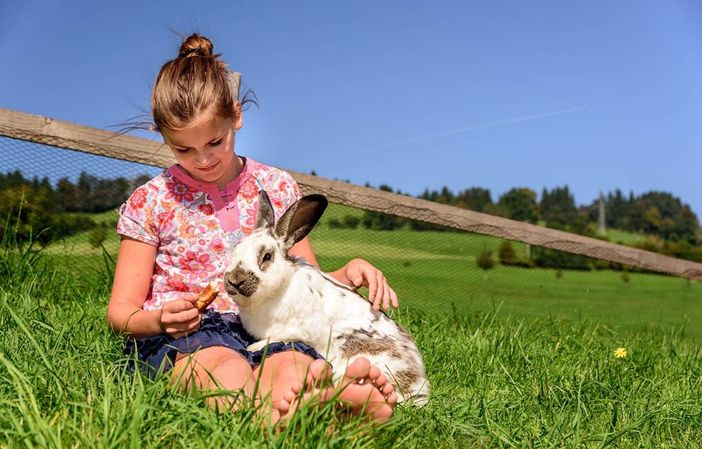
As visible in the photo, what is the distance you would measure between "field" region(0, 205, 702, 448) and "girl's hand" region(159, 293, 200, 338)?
0.23 meters

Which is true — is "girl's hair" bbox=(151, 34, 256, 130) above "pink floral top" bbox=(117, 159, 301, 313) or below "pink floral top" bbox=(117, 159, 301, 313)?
above

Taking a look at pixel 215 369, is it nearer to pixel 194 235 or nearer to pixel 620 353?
pixel 194 235

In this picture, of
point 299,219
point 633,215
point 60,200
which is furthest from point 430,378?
point 633,215

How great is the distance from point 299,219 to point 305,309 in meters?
0.35

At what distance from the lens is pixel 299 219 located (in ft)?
8.95

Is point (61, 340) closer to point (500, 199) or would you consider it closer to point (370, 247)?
point (370, 247)

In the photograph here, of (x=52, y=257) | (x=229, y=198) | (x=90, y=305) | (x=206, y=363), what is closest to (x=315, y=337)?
(x=206, y=363)

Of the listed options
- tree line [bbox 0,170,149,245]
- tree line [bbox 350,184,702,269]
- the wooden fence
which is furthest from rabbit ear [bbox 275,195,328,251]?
tree line [bbox 350,184,702,269]

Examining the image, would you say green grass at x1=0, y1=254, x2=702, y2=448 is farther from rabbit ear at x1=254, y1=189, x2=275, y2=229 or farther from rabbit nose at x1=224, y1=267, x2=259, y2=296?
rabbit ear at x1=254, y1=189, x2=275, y2=229

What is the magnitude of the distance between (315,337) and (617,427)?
3.87ft

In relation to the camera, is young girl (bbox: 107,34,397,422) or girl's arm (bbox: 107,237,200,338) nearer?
girl's arm (bbox: 107,237,200,338)

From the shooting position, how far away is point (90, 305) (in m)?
3.74

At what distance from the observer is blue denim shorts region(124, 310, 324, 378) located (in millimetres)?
2607

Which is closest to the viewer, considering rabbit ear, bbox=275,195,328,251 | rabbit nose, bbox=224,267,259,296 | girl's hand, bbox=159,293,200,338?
girl's hand, bbox=159,293,200,338
